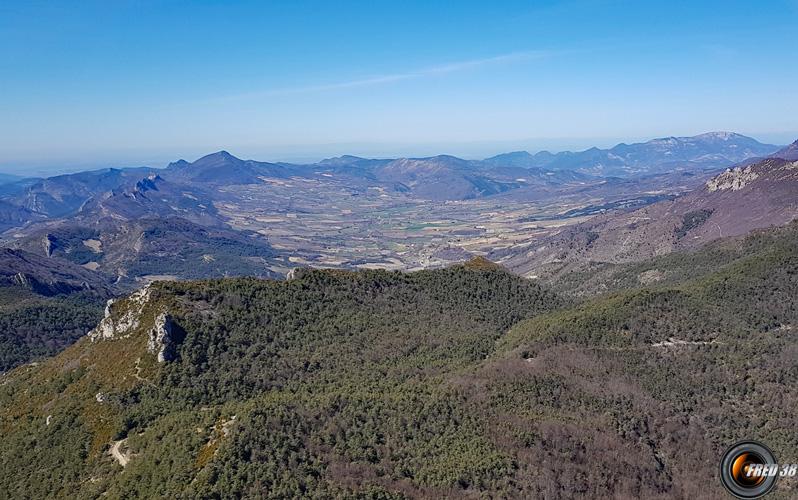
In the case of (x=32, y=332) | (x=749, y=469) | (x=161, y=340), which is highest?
(x=161, y=340)

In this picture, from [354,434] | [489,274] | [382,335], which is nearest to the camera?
[354,434]

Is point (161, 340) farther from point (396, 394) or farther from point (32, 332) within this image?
point (32, 332)

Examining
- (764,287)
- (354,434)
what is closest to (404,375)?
(354,434)

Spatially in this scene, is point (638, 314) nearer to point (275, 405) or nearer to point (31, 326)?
point (275, 405)

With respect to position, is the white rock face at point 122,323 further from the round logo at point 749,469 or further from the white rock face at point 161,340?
the round logo at point 749,469

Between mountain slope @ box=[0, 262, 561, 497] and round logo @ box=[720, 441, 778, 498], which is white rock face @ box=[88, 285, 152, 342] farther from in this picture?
round logo @ box=[720, 441, 778, 498]

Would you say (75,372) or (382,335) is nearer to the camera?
(75,372)

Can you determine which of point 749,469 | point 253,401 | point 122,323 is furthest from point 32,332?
point 749,469

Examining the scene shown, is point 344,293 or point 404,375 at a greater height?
point 344,293
